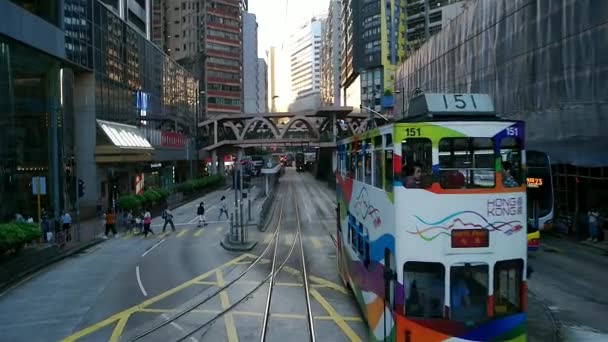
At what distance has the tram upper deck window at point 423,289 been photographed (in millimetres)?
7758

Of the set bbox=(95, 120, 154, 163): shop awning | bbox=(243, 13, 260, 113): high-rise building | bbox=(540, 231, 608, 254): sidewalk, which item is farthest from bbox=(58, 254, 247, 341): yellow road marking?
bbox=(243, 13, 260, 113): high-rise building

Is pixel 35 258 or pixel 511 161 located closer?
pixel 511 161

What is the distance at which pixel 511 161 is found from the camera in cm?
826

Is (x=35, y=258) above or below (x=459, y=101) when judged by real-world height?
below

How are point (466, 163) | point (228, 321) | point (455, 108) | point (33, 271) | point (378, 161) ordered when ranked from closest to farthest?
1. point (466, 163)
2. point (455, 108)
3. point (378, 161)
4. point (228, 321)
5. point (33, 271)

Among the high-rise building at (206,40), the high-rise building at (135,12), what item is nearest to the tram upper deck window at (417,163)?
the high-rise building at (135,12)

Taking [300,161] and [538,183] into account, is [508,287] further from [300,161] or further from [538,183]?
[300,161]

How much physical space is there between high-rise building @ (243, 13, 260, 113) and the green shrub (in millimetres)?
151113

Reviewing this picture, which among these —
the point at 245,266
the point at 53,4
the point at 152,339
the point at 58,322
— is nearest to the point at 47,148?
the point at 53,4

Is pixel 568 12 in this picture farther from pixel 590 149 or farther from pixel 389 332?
pixel 389 332

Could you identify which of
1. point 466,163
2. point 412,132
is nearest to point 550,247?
point 466,163

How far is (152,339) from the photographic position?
1181 cm

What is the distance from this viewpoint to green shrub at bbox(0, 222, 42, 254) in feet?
60.0

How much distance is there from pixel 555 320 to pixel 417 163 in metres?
6.74
